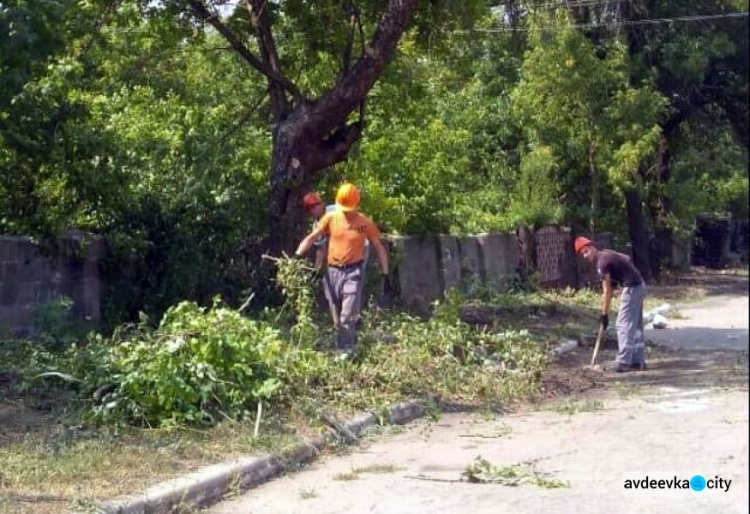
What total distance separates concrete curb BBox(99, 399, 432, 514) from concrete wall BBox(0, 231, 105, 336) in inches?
186

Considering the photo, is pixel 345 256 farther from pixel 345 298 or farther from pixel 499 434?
pixel 499 434

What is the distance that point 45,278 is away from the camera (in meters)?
14.0

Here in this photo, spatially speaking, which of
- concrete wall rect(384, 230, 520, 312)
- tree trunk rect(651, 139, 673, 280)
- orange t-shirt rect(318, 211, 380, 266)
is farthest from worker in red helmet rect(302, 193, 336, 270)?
tree trunk rect(651, 139, 673, 280)

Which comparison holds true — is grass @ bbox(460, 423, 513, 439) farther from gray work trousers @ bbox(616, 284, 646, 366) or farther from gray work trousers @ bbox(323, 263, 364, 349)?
gray work trousers @ bbox(616, 284, 646, 366)

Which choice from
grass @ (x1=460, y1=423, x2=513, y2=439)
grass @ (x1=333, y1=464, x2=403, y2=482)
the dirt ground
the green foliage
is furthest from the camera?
grass @ (x1=460, y1=423, x2=513, y2=439)

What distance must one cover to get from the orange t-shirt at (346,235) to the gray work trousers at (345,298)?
0.09 metres

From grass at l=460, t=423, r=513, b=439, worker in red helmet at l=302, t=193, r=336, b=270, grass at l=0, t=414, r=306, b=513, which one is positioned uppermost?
worker in red helmet at l=302, t=193, r=336, b=270

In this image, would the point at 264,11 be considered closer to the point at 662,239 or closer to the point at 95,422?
the point at 95,422

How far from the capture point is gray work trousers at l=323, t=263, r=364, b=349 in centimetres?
1209

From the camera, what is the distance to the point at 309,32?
685 inches

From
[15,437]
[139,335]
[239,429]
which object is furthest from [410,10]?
[15,437]

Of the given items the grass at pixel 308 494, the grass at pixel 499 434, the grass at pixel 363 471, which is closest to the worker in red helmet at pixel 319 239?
the grass at pixel 499 434

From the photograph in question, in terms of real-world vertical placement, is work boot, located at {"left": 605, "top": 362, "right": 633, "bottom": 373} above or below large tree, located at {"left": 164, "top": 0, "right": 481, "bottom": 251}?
below

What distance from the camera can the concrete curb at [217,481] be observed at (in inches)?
295
